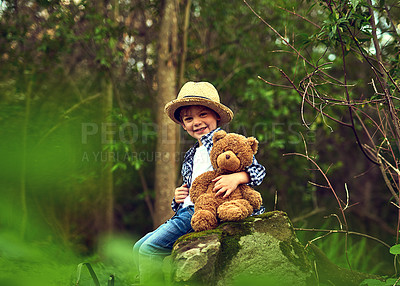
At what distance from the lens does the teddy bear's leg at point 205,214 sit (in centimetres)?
210

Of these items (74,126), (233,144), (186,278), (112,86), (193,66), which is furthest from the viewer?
(193,66)

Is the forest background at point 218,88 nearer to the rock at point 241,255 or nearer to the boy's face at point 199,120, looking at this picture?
the boy's face at point 199,120

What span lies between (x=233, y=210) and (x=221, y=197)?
0.18 m

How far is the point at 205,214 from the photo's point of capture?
211cm

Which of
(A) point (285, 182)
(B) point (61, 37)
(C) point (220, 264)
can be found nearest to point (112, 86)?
(B) point (61, 37)

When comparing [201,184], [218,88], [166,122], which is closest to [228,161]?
[201,184]

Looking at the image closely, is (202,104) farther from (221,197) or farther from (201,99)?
(221,197)

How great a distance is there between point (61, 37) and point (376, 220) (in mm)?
6154

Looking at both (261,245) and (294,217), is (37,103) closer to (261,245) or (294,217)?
(261,245)

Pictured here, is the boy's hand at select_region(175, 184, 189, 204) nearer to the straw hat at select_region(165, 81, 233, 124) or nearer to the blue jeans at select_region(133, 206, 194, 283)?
the blue jeans at select_region(133, 206, 194, 283)

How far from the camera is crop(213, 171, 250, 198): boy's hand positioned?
2205 millimetres

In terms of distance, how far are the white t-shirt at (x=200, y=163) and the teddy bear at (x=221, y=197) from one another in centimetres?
18

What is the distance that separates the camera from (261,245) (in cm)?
208

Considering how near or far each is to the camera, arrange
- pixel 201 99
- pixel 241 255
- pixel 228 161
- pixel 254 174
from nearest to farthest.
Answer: pixel 241 255 → pixel 228 161 → pixel 254 174 → pixel 201 99
